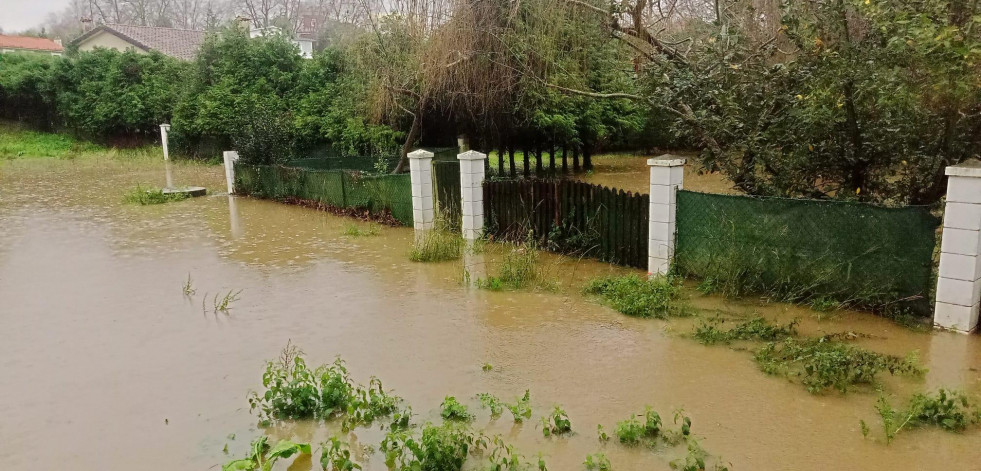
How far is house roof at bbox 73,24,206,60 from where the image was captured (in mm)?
41938

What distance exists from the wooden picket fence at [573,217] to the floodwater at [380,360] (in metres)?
0.35

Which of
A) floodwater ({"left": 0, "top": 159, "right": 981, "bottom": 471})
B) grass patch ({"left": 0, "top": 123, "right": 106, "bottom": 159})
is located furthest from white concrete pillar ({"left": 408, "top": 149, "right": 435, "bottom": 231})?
grass patch ({"left": 0, "top": 123, "right": 106, "bottom": 159})

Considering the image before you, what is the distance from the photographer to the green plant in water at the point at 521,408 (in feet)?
16.4

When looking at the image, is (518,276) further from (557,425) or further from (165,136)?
(165,136)

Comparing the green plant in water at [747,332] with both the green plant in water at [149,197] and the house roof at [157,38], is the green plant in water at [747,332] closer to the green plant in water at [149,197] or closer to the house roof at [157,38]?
the green plant in water at [149,197]

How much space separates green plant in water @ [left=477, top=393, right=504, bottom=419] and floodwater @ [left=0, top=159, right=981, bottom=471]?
0.26 ft

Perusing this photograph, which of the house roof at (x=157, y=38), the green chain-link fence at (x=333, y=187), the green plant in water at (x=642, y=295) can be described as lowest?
the green plant in water at (x=642, y=295)

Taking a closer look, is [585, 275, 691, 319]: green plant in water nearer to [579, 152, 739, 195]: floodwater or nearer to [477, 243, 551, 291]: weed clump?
[477, 243, 551, 291]: weed clump

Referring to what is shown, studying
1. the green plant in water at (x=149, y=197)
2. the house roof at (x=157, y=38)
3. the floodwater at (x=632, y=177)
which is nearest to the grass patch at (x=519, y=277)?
the floodwater at (x=632, y=177)

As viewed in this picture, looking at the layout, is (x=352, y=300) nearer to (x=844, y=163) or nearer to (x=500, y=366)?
(x=500, y=366)

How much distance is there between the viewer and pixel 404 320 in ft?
25.0

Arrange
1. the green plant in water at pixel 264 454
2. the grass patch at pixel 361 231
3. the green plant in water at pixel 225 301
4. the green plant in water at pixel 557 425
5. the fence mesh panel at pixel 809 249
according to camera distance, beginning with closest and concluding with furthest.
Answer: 1. the green plant in water at pixel 264 454
2. the green plant in water at pixel 557 425
3. the fence mesh panel at pixel 809 249
4. the green plant in water at pixel 225 301
5. the grass patch at pixel 361 231

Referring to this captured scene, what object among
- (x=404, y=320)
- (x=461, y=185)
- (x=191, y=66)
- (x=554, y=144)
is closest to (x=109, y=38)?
(x=191, y=66)

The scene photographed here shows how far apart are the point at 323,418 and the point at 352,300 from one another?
3348 millimetres
